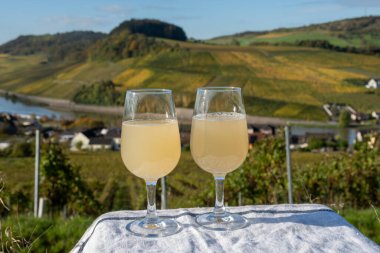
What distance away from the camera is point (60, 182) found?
6344mm

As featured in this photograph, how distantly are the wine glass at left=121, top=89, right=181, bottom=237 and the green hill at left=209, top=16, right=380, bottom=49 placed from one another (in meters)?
30.0

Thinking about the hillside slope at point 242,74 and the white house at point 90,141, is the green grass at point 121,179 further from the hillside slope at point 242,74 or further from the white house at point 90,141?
the hillside slope at point 242,74

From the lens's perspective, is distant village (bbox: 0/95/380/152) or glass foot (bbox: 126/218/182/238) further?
distant village (bbox: 0/95/380/152)

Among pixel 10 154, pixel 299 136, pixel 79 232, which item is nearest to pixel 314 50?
pixel 299 136

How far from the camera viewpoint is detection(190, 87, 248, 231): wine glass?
1.08 meters

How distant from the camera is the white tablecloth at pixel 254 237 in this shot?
0.92 meters

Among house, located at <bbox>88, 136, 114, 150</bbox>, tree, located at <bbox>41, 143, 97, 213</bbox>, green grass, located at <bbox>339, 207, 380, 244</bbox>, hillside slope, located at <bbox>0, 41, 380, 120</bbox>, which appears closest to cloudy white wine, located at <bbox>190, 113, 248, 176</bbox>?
green grass, located at <bbox>339, 207, 380, 244</bbox>

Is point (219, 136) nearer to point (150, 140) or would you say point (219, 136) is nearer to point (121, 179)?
point (150, 140)

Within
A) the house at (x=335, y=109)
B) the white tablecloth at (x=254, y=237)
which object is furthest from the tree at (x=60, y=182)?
the house at (x=335, y=109)

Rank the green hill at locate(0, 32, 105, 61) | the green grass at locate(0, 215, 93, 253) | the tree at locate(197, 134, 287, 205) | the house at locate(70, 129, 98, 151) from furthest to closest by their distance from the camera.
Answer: the green hill at locate(0, 32, 105, 61)
the house at locate(70, 129, 98, 151)
the tree at locate(197, 134, 287, 205)
the green grass at locate(0, 215, 93, 253)

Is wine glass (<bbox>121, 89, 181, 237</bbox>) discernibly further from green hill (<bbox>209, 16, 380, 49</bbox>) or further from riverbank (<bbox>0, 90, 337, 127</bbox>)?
green hill (<bbox>209, 16, 380, 49</bbox>)

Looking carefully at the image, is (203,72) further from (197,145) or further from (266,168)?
(197,145)

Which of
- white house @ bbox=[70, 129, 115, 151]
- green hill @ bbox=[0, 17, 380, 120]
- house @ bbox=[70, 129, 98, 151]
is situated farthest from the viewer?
green hill @ bbox=[0, 17, 380, 120]

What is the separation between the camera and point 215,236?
98 centimetres
